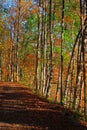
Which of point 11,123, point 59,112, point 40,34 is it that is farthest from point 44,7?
point 11,123

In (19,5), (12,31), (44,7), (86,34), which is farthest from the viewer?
(12,31)

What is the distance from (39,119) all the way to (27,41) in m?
51.1

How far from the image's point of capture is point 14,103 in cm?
2084

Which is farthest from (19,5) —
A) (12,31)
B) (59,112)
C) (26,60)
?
(59,112)

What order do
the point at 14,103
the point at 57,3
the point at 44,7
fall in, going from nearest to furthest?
the point at 14,103 → the point at 57,3 → the point at 44,7

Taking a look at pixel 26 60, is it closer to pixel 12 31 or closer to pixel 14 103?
pixel 12 31

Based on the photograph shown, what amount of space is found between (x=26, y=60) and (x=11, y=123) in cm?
5520

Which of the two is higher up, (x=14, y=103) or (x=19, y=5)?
(x=19, y=5)

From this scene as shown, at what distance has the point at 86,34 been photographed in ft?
63.3

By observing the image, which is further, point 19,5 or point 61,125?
point 19,5

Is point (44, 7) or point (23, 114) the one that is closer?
point (23, 114)

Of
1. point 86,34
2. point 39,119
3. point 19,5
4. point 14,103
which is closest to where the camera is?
point 39,119

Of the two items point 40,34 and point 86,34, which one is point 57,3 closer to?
point 40,34

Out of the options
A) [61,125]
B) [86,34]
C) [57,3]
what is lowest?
[61,125]
